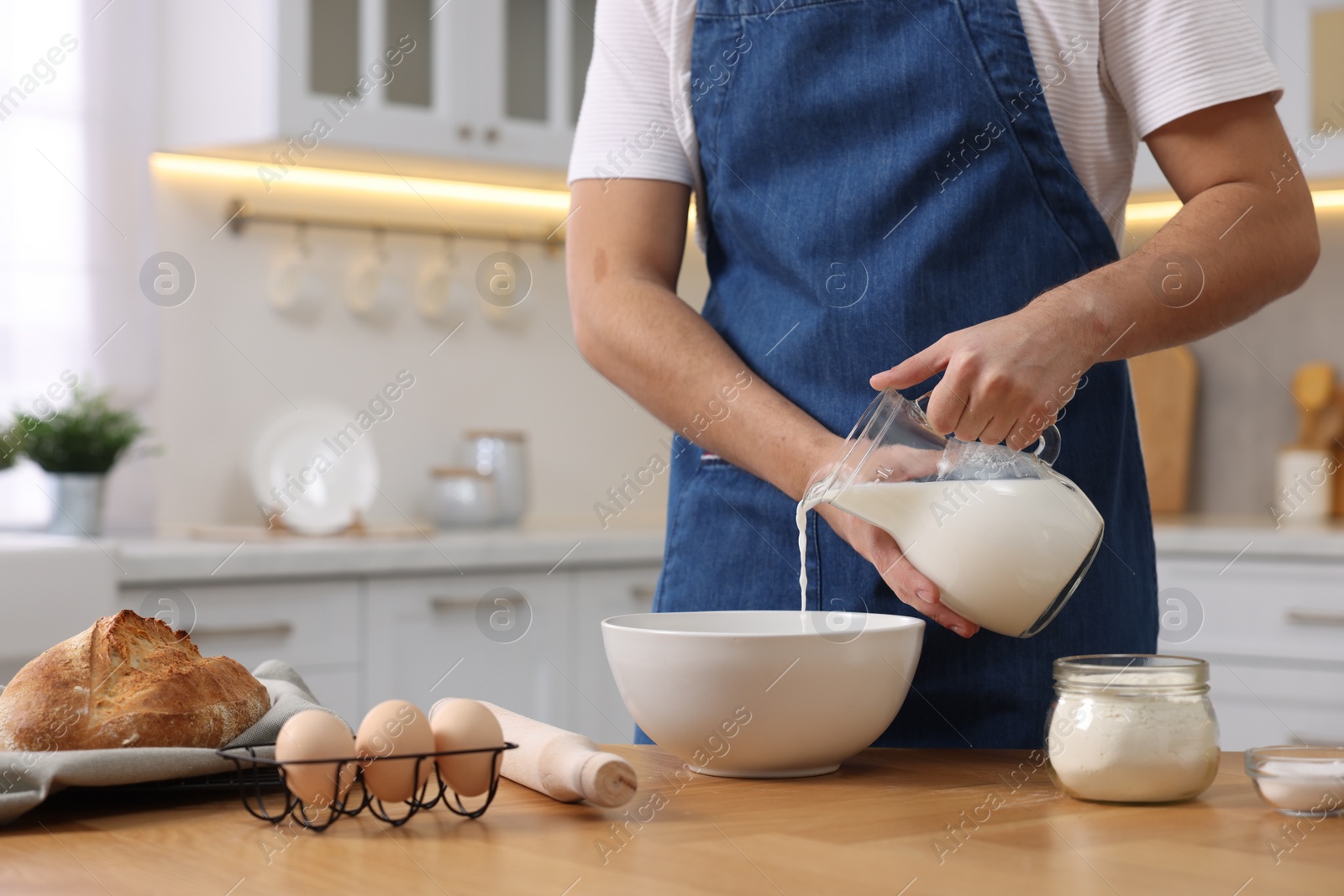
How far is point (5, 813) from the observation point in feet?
2.44

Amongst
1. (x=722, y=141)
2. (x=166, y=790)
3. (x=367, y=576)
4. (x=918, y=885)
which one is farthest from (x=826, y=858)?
(x=367, y=576)

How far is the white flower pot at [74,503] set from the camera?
8.04 ft

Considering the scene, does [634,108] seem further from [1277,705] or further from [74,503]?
[1277,705]

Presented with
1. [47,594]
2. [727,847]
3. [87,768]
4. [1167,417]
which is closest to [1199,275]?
[727,847]

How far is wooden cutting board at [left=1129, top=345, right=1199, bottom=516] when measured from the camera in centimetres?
324

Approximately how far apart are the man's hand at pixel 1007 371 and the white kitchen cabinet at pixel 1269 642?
5.55ft

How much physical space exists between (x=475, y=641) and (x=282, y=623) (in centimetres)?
37

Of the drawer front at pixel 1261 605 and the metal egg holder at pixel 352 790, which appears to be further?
the drawer front at pixel 1261 605

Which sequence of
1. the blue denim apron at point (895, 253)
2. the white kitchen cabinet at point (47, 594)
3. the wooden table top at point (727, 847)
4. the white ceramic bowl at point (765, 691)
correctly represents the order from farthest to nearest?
the white kitchen cabinet at point (47, 594) → the blue denim apron at point (895, 253) → the white ceramic bowl at point (765, 691) → the wooden table top at point (727, 847)

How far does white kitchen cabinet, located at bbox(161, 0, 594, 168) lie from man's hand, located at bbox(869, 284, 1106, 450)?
195 centimetres

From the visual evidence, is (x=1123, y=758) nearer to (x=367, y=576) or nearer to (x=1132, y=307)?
(x=1132, y=307)

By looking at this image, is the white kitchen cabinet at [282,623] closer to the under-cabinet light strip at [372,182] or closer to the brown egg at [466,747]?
the under-cabinet light strip at [372,182]

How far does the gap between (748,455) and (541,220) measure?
92.4 inches

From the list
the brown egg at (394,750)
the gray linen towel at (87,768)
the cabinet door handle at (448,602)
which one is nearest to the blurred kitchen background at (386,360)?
the cabinet door handle at (448,602)
